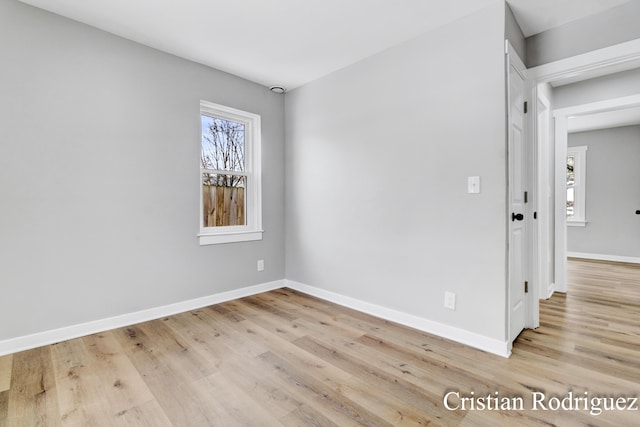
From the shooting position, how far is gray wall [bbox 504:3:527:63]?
2.12 metres

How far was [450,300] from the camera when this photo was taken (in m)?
2.38

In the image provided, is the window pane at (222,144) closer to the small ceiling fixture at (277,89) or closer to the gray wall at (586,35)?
the small ceiling fixture at (277,89)

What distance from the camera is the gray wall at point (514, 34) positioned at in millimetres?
2117

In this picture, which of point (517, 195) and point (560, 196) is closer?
point (517, 195)

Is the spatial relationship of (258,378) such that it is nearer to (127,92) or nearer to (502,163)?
(502,163)

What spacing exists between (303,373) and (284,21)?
2496 mm

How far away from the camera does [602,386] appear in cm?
175

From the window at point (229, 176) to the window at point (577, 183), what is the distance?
6080 millimetres

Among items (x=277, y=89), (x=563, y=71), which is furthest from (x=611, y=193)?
(x=277, y=89)

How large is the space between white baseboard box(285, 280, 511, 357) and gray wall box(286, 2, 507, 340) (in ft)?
0.16

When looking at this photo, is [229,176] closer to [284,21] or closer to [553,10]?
[284,21]

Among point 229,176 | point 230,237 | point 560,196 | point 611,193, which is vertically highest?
point 229,176

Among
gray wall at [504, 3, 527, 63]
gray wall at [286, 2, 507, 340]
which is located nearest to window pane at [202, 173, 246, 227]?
gray wall at [286, 2, 507, 340]

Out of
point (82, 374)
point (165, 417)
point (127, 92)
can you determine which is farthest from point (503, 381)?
point (127, 92)
